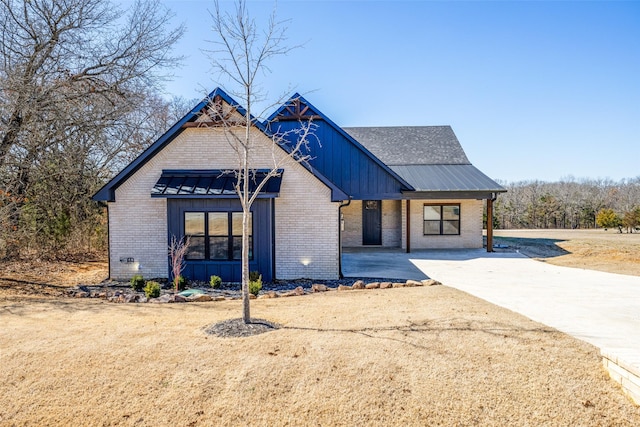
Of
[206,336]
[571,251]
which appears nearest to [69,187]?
[206,336]

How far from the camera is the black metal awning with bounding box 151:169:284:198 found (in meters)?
10.7

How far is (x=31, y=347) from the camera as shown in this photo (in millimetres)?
5418

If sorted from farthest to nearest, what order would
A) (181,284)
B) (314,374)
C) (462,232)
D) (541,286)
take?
1. (462,232)
2. (181,284)
3. (541,286)
4. (314,374)

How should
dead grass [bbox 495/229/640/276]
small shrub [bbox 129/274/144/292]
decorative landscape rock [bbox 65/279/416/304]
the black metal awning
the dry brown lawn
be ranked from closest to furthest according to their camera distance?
1. the dry brown lawn
2. decorative landscape rock [bbox 65/279/416/304]
3. small shrub [bbox 129/274/144/292]
4. the black metal awning
5. dead grass [bbox 495/229/640/276]

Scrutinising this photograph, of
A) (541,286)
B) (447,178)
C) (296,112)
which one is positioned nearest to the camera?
(541,286)

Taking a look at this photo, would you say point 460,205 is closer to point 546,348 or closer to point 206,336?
point 546,348

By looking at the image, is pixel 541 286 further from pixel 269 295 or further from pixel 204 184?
pixel 204 184

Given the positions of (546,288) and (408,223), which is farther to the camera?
(408,223)

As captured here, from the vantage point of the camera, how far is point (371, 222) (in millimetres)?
18797

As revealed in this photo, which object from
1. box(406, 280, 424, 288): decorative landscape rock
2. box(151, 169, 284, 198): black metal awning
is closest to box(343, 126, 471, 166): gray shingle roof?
box(151, 169, 284, 198): black metal awning

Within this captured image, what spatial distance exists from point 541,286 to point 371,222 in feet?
32.4

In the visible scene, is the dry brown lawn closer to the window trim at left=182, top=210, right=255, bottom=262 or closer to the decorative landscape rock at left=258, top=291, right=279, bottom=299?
the decorative landscape rock at left=258, top=291, right=279, bottom=299

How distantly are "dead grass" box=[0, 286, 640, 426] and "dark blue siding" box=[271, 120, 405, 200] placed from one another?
10.1 meters

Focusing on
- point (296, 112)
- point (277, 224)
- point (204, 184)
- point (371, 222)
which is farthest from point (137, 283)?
point (371, 222)
